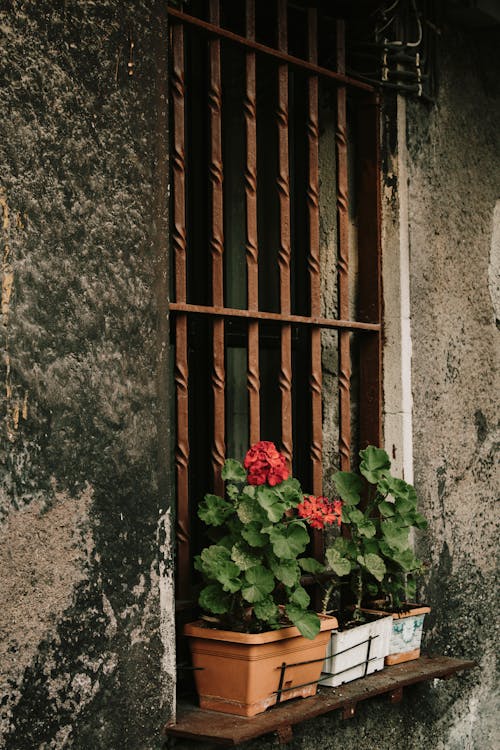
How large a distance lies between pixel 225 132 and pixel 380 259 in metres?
0.74

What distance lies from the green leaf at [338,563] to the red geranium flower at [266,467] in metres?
0.44

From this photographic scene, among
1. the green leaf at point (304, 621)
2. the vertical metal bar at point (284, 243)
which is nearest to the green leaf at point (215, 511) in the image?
the green leaf at point (304, 621)

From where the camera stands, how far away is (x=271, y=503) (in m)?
2.81

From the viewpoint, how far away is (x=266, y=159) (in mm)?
3684

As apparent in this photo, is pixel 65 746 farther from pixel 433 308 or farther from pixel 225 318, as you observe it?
pixel 433 308

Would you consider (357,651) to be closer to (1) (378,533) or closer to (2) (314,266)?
(1) (378,533)

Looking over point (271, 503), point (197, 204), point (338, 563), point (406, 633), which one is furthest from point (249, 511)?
point (197, 204)

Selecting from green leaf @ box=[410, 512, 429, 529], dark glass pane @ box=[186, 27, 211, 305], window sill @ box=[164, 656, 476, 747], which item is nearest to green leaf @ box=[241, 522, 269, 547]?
window sill @ box=[164, 656, 476, 747]

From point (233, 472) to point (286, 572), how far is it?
336 mm

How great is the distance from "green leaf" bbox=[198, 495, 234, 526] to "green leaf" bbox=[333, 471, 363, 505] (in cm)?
52

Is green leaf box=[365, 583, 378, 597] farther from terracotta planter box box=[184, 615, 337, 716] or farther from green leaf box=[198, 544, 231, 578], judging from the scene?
green leaf box=[198, 544, 231, 578]

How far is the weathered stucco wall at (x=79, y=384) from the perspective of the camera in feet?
7.72

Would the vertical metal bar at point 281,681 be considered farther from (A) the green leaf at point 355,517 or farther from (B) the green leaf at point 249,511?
(A) the green leaf at point 355,517

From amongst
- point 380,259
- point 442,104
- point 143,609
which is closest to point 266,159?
point 380,259
